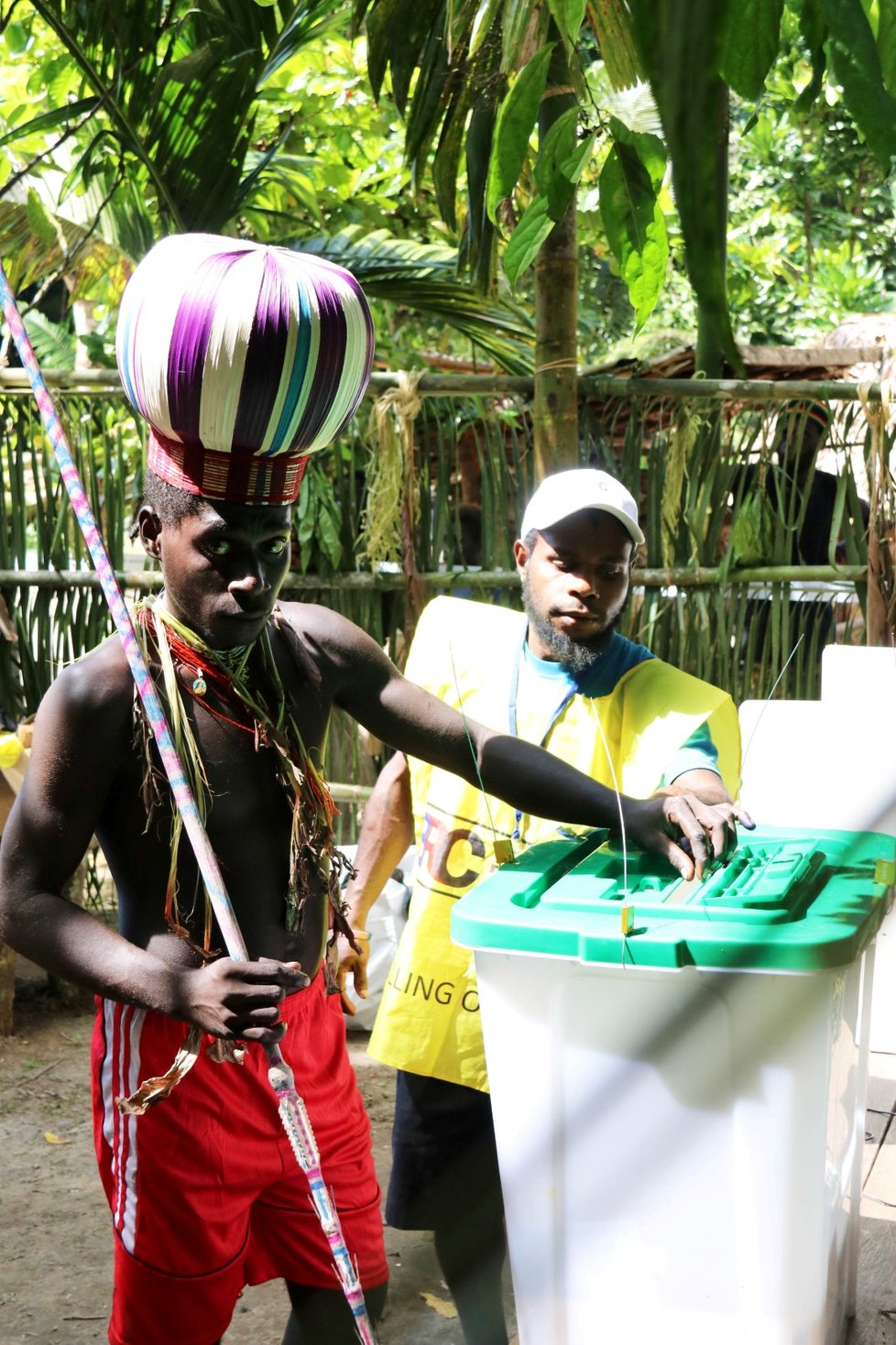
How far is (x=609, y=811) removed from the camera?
1.88 metres

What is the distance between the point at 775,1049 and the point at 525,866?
47 centimetres

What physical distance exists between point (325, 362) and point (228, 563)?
0.28m

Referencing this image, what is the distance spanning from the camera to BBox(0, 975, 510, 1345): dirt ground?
2891 mm

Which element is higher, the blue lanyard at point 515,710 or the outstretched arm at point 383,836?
the blue lanyard at point 515,710

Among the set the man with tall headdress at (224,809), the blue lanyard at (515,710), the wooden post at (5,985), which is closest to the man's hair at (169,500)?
the man with tall headdress at (224,809)

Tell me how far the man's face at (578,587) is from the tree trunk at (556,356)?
1.25 metres

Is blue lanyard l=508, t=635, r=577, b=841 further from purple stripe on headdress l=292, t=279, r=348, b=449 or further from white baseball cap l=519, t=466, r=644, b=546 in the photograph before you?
purple stripe on headdress l=292, t=279, r=348, b=449

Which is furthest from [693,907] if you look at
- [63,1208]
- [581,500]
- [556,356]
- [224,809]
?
[63,1208]

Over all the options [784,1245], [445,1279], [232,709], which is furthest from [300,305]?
[445,1279]

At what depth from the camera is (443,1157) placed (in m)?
2.43

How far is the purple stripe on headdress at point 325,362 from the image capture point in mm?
1608

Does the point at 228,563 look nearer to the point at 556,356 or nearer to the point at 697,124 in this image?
the point at 697,124

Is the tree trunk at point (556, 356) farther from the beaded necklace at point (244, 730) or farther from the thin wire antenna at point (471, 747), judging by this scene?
the beaded necklace at point (244, 730)

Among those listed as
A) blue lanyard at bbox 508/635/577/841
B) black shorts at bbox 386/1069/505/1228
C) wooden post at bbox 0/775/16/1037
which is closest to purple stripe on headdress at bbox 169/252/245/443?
blue lanyard at bbox 508/635/577/841
